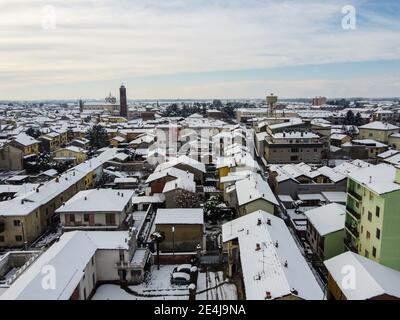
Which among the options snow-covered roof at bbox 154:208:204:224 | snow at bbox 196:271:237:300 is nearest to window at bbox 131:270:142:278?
snow at bbox 196:271:237:300

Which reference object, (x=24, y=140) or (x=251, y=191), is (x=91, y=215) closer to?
(x=251, y=191)

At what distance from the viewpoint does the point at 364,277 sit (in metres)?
8.88

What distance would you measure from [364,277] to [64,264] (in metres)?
7.86

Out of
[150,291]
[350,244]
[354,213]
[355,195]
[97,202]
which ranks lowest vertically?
[150,291]

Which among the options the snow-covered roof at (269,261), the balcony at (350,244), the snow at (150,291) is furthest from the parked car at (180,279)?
the balcony at (350,244)

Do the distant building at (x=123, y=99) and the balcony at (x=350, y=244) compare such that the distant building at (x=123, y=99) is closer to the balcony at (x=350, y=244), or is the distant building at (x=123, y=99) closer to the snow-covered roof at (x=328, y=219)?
the snow-covered roof at (x=328, y=219)

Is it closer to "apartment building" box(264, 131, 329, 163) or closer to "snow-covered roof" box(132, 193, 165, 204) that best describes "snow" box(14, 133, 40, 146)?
"snow-covered roof" box(132, 193, 165, 204)

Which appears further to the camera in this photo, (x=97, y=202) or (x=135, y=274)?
(x=97, y=202)

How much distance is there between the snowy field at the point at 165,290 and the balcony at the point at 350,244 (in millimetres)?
4146

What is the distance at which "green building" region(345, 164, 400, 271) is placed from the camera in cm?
988

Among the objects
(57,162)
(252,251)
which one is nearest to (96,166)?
(57,162)

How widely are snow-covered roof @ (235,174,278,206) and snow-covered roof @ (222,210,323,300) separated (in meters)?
1.56

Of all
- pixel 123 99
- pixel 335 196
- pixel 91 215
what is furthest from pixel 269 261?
pixel 123 99
